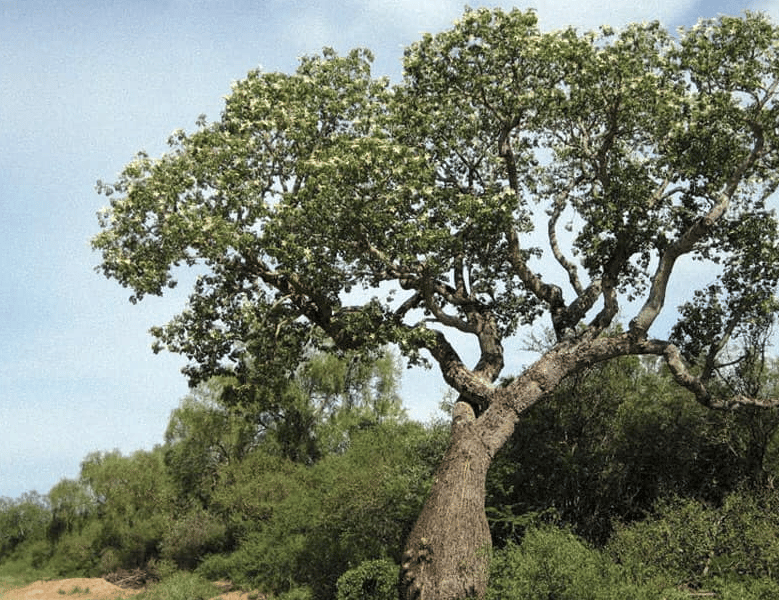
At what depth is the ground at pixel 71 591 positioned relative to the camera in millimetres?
43997

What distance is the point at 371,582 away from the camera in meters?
24.2

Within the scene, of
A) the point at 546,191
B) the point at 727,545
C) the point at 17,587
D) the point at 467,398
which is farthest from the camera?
the point at 17,587

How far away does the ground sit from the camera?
44.0 meters

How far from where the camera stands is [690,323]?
27.3m

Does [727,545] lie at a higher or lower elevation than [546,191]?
lower

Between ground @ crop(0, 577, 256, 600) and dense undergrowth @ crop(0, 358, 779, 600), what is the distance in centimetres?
261

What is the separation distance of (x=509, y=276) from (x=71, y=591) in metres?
32.9

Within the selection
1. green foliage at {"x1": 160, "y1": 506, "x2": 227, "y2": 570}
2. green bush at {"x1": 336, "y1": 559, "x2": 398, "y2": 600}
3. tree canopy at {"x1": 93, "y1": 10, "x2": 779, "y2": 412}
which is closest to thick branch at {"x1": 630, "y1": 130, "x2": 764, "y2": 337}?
tree canopy at {"x1": 93, "y1": 10, "x2": 779, "y2": 412}

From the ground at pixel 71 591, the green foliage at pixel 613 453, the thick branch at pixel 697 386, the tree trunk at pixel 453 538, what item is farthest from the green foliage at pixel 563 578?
the ground at pixel 71 591

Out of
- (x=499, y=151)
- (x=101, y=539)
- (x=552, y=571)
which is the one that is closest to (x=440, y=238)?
(x=499, y=151)

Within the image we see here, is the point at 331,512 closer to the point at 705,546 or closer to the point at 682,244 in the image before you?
the point at 705,546

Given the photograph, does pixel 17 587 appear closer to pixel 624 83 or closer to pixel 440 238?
pixel 440 238

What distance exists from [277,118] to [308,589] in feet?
53.3

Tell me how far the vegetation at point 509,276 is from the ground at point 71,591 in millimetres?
18574
